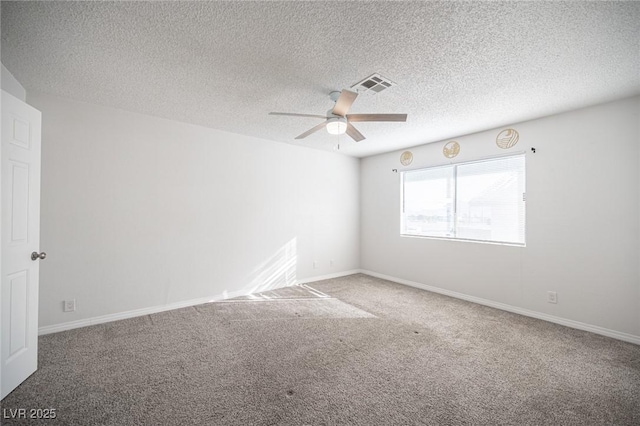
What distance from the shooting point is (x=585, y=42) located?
6.36 feet

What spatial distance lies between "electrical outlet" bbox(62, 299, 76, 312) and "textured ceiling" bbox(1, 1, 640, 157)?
7.33 ft

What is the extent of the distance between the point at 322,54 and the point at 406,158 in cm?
331

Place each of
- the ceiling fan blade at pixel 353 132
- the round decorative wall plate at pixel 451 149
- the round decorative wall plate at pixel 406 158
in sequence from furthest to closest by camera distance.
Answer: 1. the round decorative wall plate at pixel 406 158
2. the round decorative wall plate at pixel 451 149
3. the ceiling fan blade at pixel 353 132

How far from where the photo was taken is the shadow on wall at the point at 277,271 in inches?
175

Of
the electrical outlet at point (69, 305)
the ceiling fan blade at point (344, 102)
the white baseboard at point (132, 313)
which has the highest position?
the ceiling fan blade at point (344, 102)

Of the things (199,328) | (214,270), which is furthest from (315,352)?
(214,270)

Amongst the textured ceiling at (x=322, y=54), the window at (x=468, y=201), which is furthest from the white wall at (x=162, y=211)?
Result: the window at (x=468, y=201)

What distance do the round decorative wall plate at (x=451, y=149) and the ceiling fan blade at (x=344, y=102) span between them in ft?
8.49

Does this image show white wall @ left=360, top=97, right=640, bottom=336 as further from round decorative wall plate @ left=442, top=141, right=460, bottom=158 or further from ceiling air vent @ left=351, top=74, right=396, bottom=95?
ceiling air vent @ left=351, top=74, right=396, bottom=95

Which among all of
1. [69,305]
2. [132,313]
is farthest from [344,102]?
[69,305]

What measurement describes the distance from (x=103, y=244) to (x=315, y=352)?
8.97 ft

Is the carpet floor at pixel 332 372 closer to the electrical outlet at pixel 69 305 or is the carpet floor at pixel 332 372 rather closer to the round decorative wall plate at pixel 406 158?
the electrical outlet at pixel 69 305

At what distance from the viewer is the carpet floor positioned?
1.76m

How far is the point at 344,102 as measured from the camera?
235 cm
